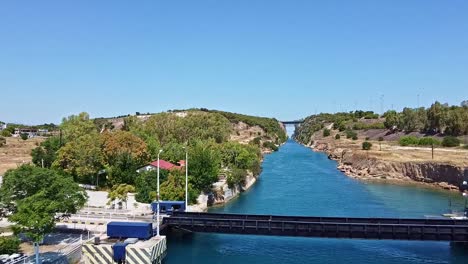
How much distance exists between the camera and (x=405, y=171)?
3477 inches

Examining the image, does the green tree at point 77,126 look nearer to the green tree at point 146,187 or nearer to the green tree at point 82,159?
the green tree at point 82,159

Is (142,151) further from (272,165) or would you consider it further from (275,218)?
(272,165)

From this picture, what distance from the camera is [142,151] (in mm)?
60656

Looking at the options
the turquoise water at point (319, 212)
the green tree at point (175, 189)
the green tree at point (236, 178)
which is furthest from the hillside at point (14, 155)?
the turquoise water at point (319, 212)

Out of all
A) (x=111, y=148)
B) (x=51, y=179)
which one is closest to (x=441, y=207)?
(x=111, y=148)

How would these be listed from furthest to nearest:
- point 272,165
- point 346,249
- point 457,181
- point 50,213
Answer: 1. point 272,165
2. point 457,181
3. point 346,249
4. point 50,213

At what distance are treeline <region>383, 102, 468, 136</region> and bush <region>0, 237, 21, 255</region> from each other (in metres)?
119

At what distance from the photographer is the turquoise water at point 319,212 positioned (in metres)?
35.9

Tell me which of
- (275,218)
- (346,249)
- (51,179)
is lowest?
(346,249)

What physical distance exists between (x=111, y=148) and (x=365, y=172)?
2304 inches

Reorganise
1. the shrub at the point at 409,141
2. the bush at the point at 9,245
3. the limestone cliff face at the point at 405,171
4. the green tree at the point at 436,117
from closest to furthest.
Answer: the bush at the point at 9,245 < the limestone cliff face at the point at 405,171 < the shrub at the point at 409,141 < the green tree at the point at 436,117

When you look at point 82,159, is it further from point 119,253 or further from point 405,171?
point 405,171

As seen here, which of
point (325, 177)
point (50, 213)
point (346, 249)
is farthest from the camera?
point (325, 177)

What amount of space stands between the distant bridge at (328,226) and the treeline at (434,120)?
9496 centimetres
